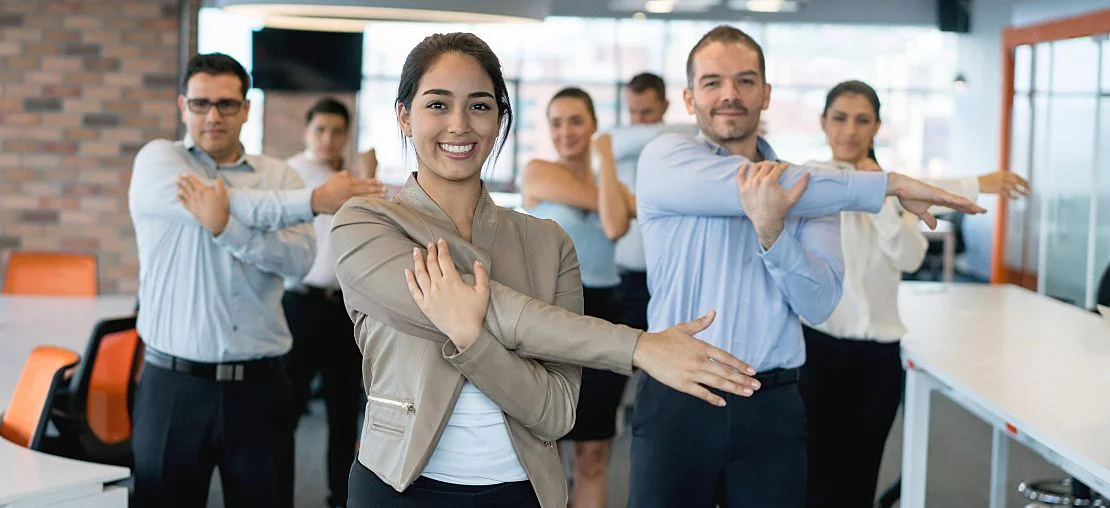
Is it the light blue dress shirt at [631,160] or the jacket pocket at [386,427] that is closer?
the jacket pocket at [386,427]

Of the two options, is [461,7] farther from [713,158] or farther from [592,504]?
[592,504]

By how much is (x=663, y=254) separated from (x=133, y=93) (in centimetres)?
Result: 538

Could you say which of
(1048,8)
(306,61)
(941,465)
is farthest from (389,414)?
(1048,8)

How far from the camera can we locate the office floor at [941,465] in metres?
5.60

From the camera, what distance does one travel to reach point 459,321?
186cm

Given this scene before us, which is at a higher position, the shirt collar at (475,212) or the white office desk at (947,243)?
the shirt collar at (475,212)

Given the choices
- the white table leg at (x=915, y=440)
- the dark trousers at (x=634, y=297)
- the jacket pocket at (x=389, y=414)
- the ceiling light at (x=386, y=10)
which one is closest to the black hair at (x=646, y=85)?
the dark trousers at (x=634, y=297)

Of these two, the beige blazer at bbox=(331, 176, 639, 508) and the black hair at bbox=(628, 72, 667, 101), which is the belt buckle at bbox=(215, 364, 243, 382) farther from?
the black hair at bbox=(628, 72, 667, 101)

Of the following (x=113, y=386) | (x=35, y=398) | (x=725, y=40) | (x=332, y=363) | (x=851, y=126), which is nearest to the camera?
(x=725, y=40)

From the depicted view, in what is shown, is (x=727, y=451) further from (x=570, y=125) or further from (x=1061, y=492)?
(x=1061, y=492)

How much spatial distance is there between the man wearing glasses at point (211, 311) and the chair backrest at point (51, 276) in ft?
9.20

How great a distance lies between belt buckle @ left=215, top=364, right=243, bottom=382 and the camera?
3.45 m

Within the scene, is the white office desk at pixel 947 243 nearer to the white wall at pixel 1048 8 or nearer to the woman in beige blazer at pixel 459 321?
the white wall at pixel 1048 8

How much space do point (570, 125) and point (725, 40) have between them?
1.98 m
